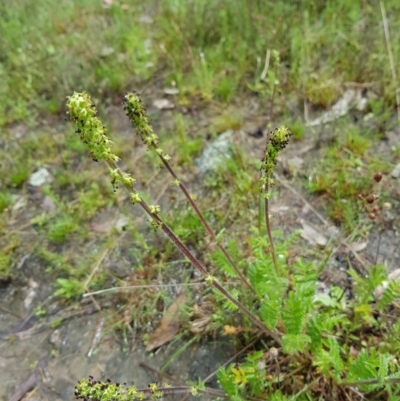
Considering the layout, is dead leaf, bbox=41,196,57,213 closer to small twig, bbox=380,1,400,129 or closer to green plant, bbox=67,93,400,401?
green plant, bbox=67,93,400,401

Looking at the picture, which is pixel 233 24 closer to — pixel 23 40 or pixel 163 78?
pixel 163 78

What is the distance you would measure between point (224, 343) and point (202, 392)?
0.40 meters

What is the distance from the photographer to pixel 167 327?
7.50 ft

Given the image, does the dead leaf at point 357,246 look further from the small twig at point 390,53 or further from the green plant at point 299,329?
the small twig at point 390,53

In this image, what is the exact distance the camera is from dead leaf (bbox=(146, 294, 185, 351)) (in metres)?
2.24

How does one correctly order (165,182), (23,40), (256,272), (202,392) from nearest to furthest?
(202,392), (256,272), (165,182), (23,40)

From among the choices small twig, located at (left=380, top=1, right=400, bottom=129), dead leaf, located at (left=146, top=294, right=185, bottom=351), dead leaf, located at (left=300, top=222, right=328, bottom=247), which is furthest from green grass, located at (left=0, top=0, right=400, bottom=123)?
dead leaf, located at (left=146, top=294, right=185, bottom=351)

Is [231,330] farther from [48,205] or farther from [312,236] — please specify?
[48,205]

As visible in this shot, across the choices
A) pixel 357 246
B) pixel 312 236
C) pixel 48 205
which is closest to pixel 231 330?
pixel 312 236

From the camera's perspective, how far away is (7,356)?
2.41 metres

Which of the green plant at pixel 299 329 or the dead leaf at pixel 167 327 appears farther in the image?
the dead leaf at pixel 167 327

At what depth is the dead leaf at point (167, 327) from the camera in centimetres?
224

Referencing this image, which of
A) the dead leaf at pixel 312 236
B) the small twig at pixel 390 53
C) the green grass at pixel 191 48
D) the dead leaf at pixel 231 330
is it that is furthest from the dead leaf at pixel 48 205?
the small twig at pixel 390 53

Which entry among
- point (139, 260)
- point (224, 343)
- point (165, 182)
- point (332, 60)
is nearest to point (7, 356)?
point (139, 260)
